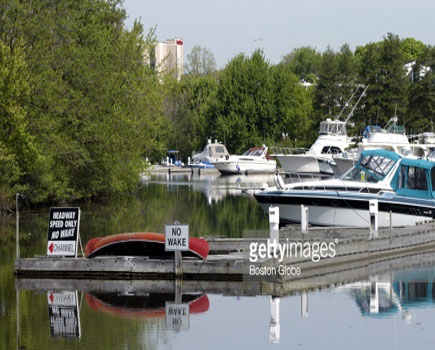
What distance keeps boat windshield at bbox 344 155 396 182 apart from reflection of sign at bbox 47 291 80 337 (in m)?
16.7

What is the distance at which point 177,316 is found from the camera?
2284 cm

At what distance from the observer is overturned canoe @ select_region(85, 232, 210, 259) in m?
26.5

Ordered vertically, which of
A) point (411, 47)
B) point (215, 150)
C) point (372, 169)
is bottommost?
point (215, 150)

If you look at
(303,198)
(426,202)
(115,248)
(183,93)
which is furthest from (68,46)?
(183,93)

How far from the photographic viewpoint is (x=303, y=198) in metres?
39.3

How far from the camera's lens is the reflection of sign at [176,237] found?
1017 inches

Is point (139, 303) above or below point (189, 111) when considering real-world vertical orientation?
below

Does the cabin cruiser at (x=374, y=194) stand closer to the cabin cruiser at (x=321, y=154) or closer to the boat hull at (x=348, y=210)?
the boat hull at (x=348, y=210)

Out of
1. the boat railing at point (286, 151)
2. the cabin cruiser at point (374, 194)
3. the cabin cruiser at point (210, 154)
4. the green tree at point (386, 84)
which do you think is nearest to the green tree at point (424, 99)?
the green tree at point (386, 84)

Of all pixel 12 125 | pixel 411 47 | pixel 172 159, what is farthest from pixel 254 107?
pixel 12 125

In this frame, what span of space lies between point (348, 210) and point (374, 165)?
2.14 metres

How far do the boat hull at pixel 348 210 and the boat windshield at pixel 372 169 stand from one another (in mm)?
1355

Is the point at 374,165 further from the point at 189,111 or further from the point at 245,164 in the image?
the point at 189,111

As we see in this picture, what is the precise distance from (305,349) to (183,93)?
392 ft
